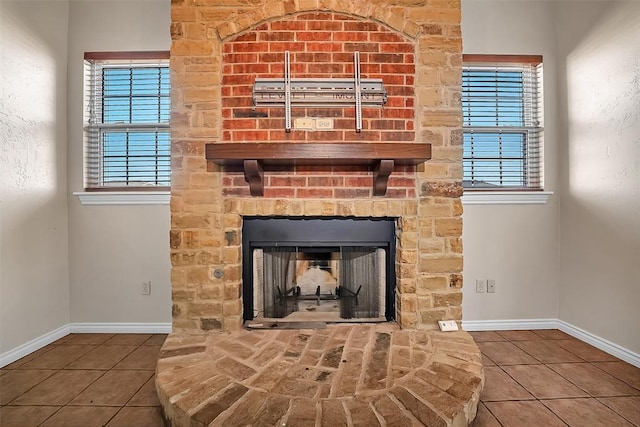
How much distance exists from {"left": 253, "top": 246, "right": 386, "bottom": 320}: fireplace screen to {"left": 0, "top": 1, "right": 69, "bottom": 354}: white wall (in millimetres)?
1746

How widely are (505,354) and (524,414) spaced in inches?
27.6

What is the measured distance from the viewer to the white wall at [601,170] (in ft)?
6.82

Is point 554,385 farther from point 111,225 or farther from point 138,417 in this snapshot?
point 111,225

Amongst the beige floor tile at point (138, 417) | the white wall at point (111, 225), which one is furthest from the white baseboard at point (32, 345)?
the beige floor tile at point (138, 417)

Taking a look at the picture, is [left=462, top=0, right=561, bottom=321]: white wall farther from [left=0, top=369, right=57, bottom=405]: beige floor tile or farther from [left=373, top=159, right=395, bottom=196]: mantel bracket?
[left=0, top=369, right=57, bottom=405]: beige floor tile

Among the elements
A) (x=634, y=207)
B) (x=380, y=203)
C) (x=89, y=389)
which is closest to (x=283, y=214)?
(x=380, y=203)

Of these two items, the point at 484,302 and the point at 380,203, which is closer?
the point at 380,203

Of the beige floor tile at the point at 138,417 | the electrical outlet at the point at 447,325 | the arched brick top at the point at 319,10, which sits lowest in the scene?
the beige floor tile at the point at 138,417

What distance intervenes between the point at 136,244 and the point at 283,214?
4.97 ft

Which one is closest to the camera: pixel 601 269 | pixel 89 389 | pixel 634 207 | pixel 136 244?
pixel 89 389

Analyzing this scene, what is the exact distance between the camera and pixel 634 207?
2.06 metres

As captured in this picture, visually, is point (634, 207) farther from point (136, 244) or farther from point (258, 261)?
point (136, 244)

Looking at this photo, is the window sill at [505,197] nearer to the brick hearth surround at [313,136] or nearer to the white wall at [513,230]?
the white wall at [513,230]

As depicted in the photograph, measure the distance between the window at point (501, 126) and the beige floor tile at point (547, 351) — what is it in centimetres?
130
